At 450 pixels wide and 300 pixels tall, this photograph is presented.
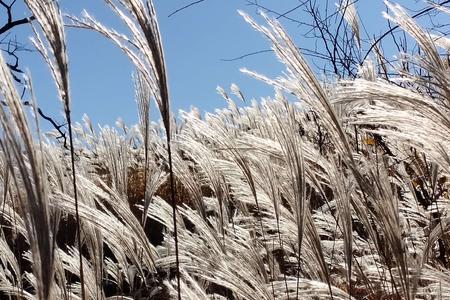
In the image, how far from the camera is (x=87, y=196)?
239 cm

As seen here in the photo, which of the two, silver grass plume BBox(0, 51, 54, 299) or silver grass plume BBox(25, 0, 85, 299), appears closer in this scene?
silver grass plume BBox(0, 51, 54, 299)

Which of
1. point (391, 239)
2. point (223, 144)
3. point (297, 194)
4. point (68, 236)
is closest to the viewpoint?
point (391, 239)

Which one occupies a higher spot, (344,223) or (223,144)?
(223,144)

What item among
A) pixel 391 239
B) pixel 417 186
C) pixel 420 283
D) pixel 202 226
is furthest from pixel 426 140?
pixel 417 186

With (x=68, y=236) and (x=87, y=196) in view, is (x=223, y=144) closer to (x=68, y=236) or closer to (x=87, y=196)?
(x=87, y=196)

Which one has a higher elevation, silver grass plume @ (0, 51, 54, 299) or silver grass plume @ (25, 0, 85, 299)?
silver grass plume @ (25, 0, 85, 299)

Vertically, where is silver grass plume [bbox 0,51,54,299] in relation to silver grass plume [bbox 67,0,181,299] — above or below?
below

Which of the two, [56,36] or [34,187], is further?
[56,36]

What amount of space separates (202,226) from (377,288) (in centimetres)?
91

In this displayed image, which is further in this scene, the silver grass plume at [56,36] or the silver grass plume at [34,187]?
the silver grass plume at [56,36]

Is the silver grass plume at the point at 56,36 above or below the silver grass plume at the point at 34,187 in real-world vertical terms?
above

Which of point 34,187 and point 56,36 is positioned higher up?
point 56,36

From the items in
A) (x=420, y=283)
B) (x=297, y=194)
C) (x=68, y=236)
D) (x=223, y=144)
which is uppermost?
(x=68, y=236)

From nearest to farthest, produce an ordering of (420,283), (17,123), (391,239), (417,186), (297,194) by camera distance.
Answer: (17,123)
(391,239)
(297,194)
(420,283)
(417,186)
